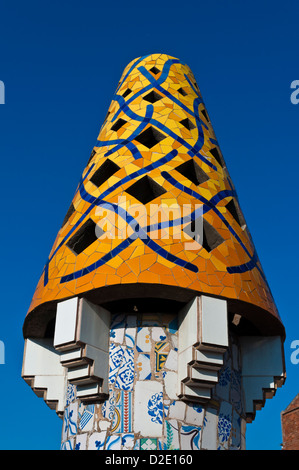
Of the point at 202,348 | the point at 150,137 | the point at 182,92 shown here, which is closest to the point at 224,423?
the point at 202,348

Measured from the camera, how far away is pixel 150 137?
9.00m

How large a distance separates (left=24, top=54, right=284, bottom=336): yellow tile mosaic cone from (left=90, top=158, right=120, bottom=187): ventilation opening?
0.04 ft

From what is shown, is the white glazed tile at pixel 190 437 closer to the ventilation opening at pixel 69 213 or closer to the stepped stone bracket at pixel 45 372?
the stepped stone bracket at pixel 45 372

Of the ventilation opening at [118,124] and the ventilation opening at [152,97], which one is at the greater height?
the ventilation opening at [152,97]

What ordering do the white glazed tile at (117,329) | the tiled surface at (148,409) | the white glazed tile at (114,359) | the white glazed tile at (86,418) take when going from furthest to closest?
1. the white glazed tile at (117,329)
2. the white glazed tile at (114,359)
3. the white glazed tile at (86,418)
4. the tiled surface at (148,409)

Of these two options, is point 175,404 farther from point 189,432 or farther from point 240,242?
point 240,242

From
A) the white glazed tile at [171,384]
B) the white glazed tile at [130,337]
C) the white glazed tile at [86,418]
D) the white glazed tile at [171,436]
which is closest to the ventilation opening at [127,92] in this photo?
the white glazed tile at [130,337]

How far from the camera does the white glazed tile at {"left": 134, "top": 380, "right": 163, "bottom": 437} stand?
7074 millimetres

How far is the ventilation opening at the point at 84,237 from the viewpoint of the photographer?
8078mm

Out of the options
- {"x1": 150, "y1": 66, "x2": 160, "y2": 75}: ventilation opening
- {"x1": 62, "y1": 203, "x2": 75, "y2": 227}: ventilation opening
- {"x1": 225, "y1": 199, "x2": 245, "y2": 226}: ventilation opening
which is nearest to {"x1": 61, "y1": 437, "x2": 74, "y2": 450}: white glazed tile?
{"x1": 62, "y1": 203, "x2": 75, "y2": 227}: ventilation opening

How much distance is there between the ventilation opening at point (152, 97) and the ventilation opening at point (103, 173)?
120cm

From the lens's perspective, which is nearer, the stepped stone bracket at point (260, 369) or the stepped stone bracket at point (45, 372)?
the stepped stone bracket at point (260, 369)

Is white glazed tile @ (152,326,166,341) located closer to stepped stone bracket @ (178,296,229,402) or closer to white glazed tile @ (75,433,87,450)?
stepped stone bracket @ (178,296,229,402)

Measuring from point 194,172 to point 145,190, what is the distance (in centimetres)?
68
